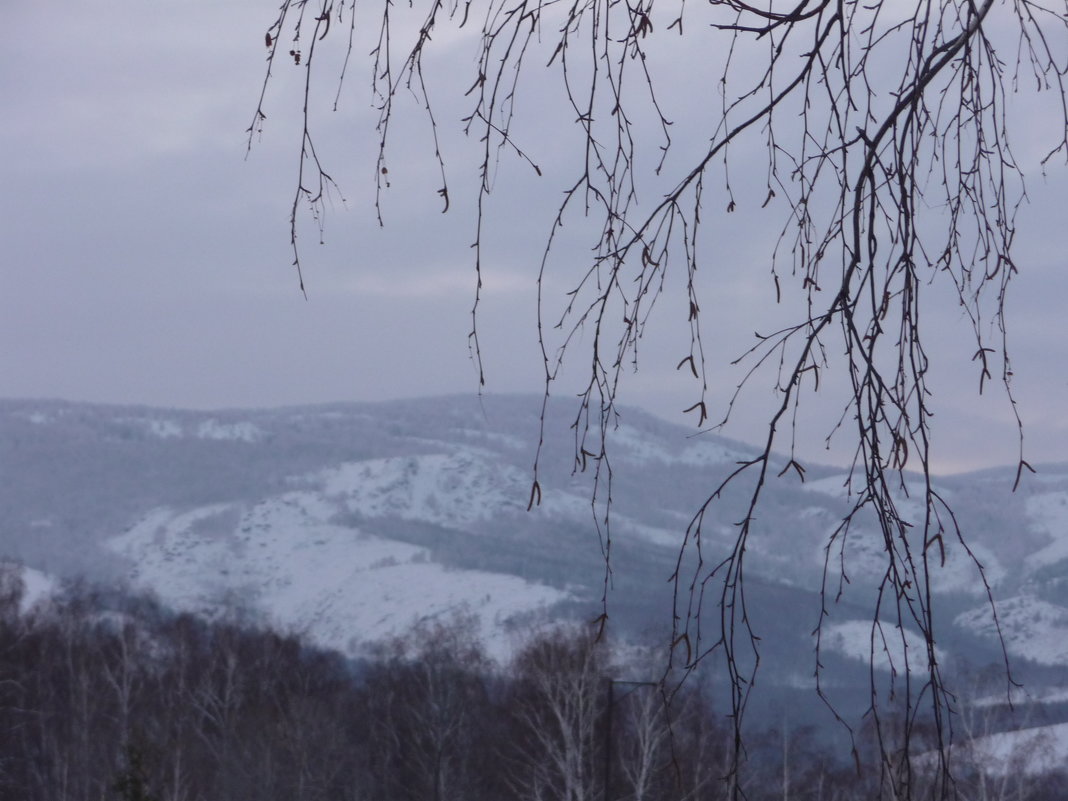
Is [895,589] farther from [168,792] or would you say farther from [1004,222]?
[168,792]

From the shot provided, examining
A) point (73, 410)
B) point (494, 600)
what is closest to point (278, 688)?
point (494, 600)

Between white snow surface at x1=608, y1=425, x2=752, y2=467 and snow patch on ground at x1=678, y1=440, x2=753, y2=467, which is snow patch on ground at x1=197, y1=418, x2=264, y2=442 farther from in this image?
snow patch on ground at x1=678, y1=440, x2=753, y2=467

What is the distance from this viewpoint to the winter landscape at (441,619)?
25.8 ft

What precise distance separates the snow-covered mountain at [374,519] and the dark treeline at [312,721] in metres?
24.5

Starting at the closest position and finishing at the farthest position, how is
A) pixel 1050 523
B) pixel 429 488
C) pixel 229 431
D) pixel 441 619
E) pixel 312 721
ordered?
pixel 312 721 < pixel 441 619 < pixel 1050 523 < pixel 429 488 < pixel 229 431

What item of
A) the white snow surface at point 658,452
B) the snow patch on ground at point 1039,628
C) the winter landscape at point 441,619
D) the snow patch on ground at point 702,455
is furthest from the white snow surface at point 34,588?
the snow patch on ground at point 702,455

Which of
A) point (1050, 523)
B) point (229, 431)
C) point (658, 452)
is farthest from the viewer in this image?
point (229, 431)

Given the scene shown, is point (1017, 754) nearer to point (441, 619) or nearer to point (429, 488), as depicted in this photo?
point (441, 619)

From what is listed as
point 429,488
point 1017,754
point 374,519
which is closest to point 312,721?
point 1017,754

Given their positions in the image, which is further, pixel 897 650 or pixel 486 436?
pixel 486 436

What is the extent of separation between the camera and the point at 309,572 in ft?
356

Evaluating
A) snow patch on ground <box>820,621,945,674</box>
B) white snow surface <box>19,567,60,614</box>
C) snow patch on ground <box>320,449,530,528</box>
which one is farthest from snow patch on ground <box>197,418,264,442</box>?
snow patch on ground <box>820,621,945,674</box>

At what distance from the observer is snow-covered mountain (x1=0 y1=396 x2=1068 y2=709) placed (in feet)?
286

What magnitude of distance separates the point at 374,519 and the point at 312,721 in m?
105
